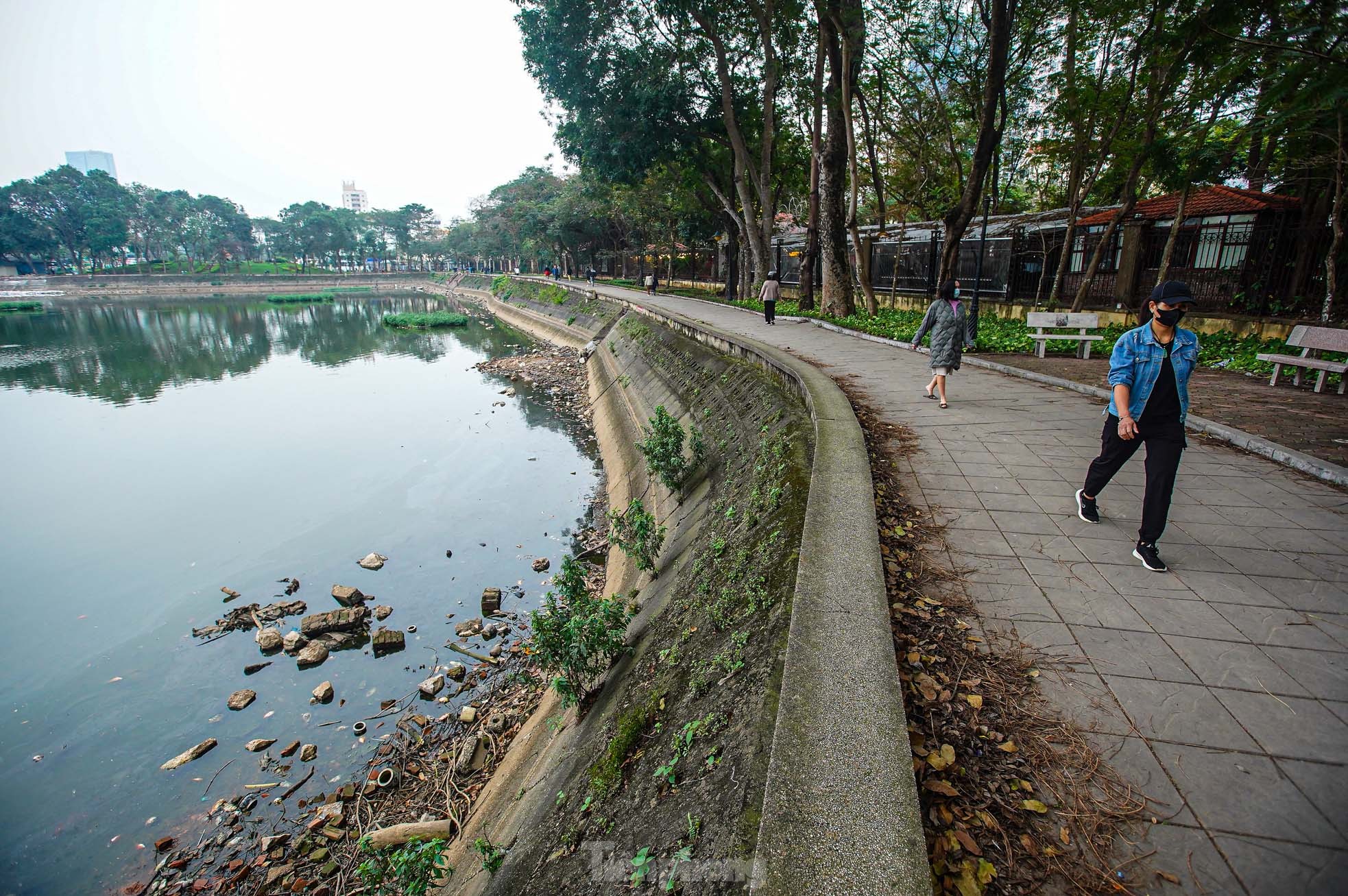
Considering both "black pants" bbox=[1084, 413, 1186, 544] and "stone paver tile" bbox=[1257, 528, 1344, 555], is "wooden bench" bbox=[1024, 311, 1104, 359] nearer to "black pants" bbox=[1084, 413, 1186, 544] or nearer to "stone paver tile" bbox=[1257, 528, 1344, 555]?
"stone paver tile" bbox=[1257, 528, 1344, 555]

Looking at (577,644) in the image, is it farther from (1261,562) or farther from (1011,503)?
(1261,562)

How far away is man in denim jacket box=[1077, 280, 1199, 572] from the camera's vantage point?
11.0 ft

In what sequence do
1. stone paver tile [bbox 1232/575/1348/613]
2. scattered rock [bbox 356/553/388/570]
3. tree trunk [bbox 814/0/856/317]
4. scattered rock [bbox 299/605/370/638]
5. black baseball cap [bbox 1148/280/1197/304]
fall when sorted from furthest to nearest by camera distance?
tree trunk [bbox 814/0/856/317]
scattered rock [bbox 356/553/388/570]
scattered rock [bbox 299/605/370/638]
black baseball cap [bbox 1148/280/1197/304]
stone paver tile [bbox 1232/575/1348/613]

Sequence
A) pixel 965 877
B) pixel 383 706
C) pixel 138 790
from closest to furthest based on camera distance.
A: pixel 965 877 → pixel 138 790 → pixel 383 706

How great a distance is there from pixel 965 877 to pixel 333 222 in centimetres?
9628

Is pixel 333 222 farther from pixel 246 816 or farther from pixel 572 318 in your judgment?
pixel 246 816

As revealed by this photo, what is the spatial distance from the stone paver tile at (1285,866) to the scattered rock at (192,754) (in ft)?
23.6

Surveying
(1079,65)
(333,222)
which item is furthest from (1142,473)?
(333,222)

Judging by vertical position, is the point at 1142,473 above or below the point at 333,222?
below

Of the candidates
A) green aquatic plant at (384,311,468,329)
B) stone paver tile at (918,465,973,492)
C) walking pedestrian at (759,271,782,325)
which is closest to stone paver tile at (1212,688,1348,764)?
stone paver tile at (918,465,973,492)

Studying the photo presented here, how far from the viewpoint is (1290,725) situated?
7.39 feet

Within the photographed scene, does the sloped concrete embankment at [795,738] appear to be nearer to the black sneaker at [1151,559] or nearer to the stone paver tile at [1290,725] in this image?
the stone paver tile at [1290,725]

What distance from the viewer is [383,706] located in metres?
6.03

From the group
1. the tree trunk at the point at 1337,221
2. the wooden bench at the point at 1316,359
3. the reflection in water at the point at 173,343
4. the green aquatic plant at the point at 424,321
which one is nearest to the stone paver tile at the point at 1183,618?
the wooden bench at the point at 1316,359
